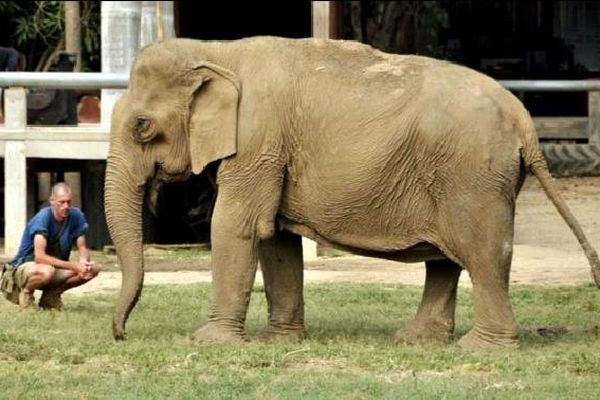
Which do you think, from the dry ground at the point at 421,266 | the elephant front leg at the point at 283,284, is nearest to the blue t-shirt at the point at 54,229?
the dry ground at the point at 421,266

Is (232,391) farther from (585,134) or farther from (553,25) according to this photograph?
(553,25)

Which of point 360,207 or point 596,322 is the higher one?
point 360,207

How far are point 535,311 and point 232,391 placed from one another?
14.9ft

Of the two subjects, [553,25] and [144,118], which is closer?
[144,118]

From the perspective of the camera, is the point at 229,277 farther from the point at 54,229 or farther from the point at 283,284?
the point at 54,229

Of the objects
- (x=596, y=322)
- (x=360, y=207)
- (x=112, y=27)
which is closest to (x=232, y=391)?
(x=360, y=207)

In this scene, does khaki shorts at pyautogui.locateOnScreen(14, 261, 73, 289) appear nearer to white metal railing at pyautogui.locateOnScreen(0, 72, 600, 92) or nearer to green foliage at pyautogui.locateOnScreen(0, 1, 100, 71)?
white metal railing at pyautogui.locateOnScreen(0, 72, 600, 92)

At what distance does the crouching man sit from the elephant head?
173 cm

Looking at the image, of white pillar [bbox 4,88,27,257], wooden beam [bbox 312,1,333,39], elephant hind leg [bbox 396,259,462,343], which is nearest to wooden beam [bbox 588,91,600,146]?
wooden beam [bbox 312,1,333,39]

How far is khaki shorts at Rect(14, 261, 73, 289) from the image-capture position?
14.3 metres

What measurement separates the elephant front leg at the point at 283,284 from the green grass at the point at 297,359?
0.63 feet

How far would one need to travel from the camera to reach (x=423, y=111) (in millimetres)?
12156

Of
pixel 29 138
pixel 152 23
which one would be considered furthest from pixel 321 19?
pixel 29 138

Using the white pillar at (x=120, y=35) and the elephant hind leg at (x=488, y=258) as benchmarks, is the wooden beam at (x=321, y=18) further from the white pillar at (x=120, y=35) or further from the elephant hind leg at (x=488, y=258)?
the elephant hind leg at (x=488, y=258)
